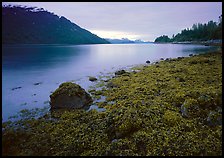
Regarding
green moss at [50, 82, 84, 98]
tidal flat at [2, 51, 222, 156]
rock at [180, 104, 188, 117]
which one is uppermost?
green moss at [50, 82, 84, 98]

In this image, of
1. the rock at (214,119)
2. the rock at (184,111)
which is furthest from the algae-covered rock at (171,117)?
the rock at (214,119)

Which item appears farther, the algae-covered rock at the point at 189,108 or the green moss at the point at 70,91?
the green moss at the point at 70,91

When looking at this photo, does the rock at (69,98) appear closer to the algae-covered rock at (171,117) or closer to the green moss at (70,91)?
the green moss at (70,91)

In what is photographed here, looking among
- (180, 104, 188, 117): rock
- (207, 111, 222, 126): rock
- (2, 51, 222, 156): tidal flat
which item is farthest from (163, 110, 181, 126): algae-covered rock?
(207, 111, 222, 126): rock

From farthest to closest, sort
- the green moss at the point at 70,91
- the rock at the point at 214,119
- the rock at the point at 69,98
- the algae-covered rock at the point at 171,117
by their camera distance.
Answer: the green moss at the point at 70,91 < the rock at the point at 69,98 < the algae-covered rock at the point at 171,117 < the rock at the point at 214,119

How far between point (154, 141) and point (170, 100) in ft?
21.4

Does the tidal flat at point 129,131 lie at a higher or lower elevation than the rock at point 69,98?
lower

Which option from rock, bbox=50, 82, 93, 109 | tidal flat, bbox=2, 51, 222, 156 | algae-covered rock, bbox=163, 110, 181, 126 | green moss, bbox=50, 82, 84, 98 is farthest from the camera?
green moss, bbox=50, 82, 84, 98

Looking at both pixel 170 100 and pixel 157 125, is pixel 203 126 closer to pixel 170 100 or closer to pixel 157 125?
pixel 157 125

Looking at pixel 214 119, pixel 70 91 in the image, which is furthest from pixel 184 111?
pixel 70 91

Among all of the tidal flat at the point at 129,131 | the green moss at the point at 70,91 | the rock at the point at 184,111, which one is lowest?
the tidal flat at the point at 129,131

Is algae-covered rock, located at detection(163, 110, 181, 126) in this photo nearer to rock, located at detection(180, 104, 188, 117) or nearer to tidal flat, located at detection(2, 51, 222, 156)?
tidal flat, located at detection(2, 51, 222, 156)

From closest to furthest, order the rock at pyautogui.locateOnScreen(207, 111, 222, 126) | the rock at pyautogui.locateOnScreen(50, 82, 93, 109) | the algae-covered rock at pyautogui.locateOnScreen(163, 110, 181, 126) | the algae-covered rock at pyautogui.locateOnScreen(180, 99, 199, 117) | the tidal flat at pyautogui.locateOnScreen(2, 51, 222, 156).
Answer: the tidal flat at pyautogui.locateOnScreen(2, 51, 222, 156) → the rock at pyautogui.locateOnScreen(207, 111, 222, 126) → the algae-covered rock at pyautogui.locateOnScreen(163, 110, 181, 126) → the algae-covered rock at pyautogui.locateOnScreen(180, 99, 199, 117) → the rock at pyautogui.locateOnScreen(50, 82, 93, 109)

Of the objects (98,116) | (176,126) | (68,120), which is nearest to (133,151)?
(176,126)
